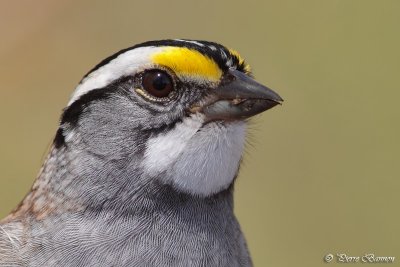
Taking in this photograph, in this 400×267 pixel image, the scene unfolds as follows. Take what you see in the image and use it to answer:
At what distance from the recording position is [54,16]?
1010 centimetres

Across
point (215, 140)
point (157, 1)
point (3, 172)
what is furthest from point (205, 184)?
point (157, 1)

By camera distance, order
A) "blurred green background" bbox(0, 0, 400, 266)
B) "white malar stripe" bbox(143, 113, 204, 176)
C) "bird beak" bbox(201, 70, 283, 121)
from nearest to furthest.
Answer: "white malar stripe" bbox(143, 113, 204, 176) → "bird beak" bbox(201, 70, 283, 121) → "blurred green background" bbox(0, 0, 400, 266)

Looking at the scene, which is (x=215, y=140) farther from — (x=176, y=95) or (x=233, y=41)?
(x=233, y=41)

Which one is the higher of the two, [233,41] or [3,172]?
[233,41]

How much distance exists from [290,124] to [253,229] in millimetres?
1384

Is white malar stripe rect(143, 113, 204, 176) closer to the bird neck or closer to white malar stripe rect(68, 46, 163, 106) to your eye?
the bird neck

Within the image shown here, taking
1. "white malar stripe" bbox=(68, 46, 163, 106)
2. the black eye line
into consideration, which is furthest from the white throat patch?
"white malar stripe" bbox=(68, 46, 163, 106)

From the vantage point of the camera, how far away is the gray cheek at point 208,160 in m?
3.96

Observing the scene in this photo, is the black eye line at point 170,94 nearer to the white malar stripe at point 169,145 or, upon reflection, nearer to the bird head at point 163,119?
the bird head at point 163,119

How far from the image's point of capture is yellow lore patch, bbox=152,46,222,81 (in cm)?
406

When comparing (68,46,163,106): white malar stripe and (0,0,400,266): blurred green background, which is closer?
(68,46,163,106): white malar stripe

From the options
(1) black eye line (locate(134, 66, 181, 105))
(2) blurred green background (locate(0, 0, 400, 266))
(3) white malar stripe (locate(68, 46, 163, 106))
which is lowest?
(2) blurred green background (locate(0, 0, 400, 266))

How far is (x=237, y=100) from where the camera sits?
4102 mm

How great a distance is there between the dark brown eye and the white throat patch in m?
0.18
